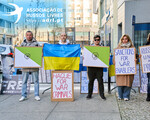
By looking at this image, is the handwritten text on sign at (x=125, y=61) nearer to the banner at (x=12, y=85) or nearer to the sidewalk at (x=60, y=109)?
the sidewalk at (x=60, y=109)

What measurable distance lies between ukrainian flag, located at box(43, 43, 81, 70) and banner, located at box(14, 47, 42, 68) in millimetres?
201

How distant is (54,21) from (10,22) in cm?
2034

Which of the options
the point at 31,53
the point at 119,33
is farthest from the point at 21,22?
the point at 31,53

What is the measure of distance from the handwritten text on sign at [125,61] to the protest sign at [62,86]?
1357 mm

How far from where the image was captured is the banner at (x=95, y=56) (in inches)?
225

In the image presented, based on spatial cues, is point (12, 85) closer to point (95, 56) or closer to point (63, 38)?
point (63, 38)

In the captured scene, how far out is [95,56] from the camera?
18.9 feet

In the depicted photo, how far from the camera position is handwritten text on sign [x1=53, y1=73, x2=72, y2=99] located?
5.76 m

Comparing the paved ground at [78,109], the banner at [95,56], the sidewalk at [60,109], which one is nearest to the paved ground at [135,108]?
the paved ground at [78,109]

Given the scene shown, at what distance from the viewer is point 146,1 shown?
12.6 m

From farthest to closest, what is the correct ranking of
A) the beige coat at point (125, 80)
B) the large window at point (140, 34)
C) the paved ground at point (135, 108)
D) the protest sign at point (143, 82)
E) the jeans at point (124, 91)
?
the large window at point (140, 34)
the protest sign at point (143, 82)
the jeans at point (124, 91)
the beige coat at point (125, 80)
the paved ground at point (135, 108)

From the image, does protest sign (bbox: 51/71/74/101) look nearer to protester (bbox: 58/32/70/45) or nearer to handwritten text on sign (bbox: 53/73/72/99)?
handwritten text on sign (bbox: 53/73/72/99)

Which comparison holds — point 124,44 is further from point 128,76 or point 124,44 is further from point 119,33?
point 119,33

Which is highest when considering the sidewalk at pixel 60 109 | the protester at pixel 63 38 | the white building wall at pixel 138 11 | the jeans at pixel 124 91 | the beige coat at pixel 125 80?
the white building wall at pixel 138 11
